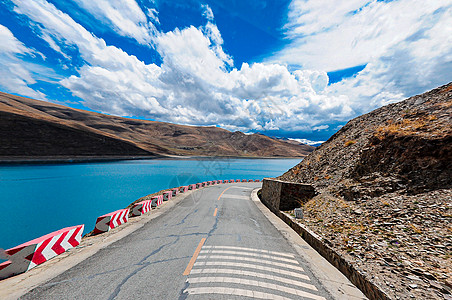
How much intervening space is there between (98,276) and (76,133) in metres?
137

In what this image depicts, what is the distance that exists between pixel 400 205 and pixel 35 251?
13.5 m

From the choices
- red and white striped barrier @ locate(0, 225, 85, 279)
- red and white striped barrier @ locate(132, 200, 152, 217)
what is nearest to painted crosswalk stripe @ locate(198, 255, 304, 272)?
red and white striped barrier @ locate(0, 225, 85, 279)

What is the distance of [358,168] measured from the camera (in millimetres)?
12102

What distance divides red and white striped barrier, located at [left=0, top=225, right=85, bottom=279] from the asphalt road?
1365mm

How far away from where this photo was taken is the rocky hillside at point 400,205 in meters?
4.86

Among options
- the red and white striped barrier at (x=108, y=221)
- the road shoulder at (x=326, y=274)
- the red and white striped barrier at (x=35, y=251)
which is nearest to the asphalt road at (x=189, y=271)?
the road shoulder at (x=326, y=274)

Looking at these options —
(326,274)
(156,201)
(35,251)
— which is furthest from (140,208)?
(326,274)

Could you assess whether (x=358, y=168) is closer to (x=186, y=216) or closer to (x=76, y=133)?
(x=186, y=216)

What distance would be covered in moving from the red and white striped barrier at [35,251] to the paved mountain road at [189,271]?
1347 millimetres

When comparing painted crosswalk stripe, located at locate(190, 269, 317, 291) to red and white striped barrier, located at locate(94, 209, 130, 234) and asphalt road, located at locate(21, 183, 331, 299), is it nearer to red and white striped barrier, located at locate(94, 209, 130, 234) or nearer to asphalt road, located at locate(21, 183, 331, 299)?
asphalt road, located at locate(21, 183, 331, 299)

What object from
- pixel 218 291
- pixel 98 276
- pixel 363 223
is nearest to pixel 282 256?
pixel 218 291

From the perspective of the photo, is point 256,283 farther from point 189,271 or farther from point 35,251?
point 35,251

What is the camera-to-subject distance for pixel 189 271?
523 centimetres

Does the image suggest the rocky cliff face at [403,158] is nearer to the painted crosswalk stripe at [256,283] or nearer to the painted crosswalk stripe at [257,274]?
the painted crosswalk stripe at [257,274]
